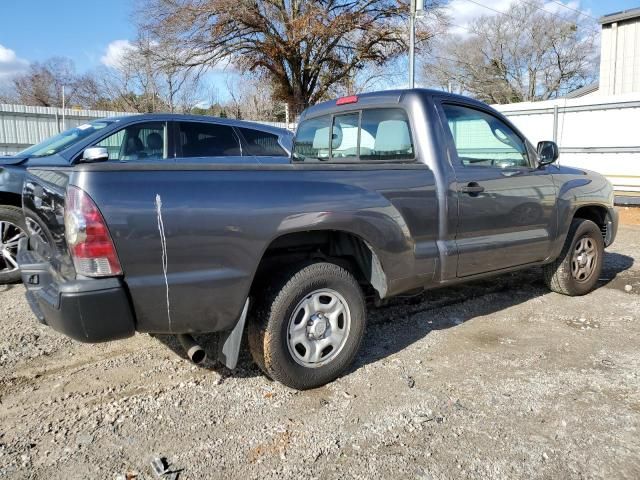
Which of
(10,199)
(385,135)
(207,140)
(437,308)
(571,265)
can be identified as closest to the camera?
(385,135)

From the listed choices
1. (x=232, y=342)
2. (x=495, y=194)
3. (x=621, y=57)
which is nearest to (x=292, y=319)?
(x=232, y=342)

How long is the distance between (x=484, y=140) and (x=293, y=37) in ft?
69.1

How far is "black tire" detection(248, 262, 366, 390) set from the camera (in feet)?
10.4

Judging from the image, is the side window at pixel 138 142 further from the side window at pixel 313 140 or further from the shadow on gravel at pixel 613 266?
the shadow on gravel at pixel 613 266

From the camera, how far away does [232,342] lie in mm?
3076

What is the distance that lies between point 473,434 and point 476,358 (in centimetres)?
106

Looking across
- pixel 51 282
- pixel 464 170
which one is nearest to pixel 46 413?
pixel 51 282

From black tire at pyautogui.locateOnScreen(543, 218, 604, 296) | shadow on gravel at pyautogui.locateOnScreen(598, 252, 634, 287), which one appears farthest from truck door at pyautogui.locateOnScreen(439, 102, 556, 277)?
shadow on gravel at pyautogui.locateOnScreen(598, 252, 634, 287)

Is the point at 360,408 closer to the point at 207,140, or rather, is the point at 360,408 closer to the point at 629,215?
the point at 207,140

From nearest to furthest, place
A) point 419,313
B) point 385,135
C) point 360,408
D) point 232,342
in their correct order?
1. point 232,342
2. point 360,408
3. point 385,135
4. point 419,313

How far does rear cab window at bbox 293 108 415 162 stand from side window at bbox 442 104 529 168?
419mm

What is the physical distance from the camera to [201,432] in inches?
115

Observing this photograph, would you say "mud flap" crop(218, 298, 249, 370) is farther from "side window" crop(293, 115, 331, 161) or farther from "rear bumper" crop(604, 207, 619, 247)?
"rear bumper" crop(604, 207, 619, 247)

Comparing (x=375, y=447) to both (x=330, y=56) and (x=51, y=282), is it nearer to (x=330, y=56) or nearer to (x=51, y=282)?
(x=51, y=282)
